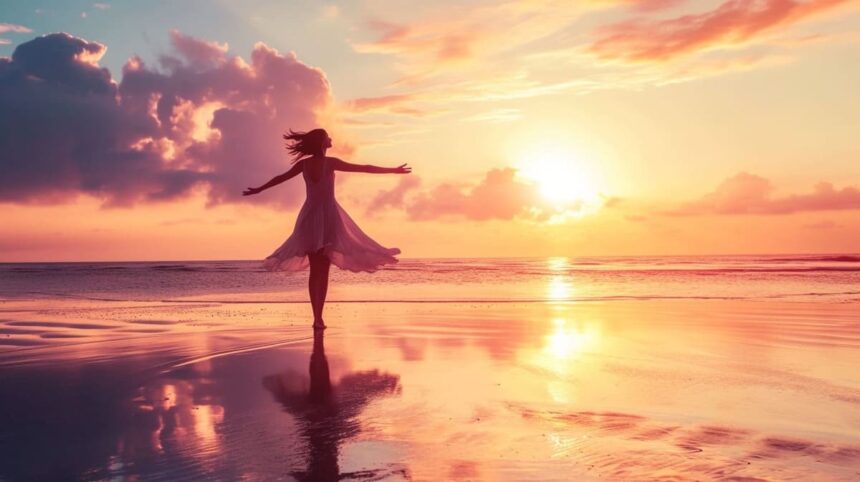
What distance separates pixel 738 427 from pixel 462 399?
6.59 ft

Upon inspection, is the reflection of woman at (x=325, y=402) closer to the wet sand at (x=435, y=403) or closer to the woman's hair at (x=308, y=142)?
the wet sand at (x=435, y=403)

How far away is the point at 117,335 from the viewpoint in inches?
396

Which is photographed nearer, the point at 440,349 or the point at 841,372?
the point at 841,372

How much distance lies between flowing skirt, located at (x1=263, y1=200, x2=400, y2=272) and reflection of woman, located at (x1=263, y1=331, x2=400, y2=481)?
148 inches

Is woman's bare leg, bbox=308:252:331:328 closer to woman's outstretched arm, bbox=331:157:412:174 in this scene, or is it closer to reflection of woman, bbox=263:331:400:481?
woman's outstretched arm, bbox=331:157:412:174

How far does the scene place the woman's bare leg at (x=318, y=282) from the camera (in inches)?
424

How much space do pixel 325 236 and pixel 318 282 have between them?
778mm

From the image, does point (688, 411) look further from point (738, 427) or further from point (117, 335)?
point (117, 335)

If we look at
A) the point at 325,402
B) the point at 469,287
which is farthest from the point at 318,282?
the point at 469,287

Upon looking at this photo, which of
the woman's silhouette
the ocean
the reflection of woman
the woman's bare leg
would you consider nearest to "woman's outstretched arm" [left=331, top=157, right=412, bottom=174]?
the woman's silhouette

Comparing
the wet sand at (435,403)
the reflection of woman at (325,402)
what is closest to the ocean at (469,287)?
the wet sand at (435,403)

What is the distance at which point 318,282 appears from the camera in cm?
1098

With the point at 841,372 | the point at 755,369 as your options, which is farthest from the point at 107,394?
the point at 841,372

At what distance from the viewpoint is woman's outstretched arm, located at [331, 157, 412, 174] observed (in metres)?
10.9
